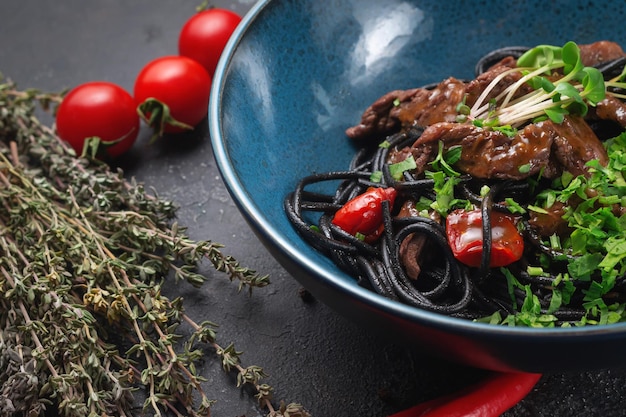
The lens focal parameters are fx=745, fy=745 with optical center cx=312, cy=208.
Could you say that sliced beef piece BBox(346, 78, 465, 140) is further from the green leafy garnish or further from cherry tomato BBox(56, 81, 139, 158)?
cherry tomato BBox(56, 81, 139, 158)

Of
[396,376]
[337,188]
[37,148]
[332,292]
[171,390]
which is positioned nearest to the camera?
[332,292]

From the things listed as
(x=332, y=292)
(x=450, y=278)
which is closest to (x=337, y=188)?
(x=450, y=278)

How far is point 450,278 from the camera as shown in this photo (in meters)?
3.48

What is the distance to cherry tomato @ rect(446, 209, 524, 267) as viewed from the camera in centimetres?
336

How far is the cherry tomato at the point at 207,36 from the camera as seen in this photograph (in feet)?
17.8

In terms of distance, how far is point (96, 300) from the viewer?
3562mm

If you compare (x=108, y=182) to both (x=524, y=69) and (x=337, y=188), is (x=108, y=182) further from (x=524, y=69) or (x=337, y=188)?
(x=524, y=69)

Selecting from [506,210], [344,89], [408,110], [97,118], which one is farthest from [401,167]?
[97,118]

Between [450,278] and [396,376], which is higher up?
[450,278]

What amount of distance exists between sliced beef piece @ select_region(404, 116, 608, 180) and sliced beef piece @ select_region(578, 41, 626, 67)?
71cm

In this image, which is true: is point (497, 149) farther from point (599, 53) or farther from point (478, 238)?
point (599, 53)

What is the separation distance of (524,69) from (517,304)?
4.10ft

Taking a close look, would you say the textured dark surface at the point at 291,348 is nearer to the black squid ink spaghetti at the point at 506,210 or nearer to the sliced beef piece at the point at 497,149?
the black squid ink spaghetti at the point at 506,210

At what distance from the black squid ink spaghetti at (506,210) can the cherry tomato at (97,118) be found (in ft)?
5.36
